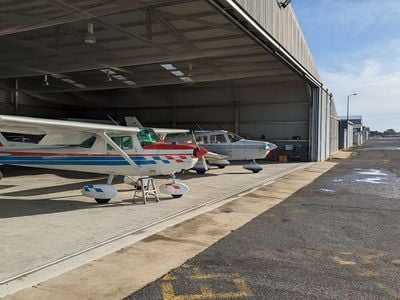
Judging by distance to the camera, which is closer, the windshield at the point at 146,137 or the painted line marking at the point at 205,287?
the painted line marking at the point at 205,287

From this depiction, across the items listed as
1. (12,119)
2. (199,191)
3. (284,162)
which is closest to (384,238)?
(199,191)

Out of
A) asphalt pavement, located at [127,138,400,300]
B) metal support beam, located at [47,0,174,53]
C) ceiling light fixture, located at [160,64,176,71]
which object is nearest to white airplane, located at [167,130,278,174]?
ceiling light fixture, located at [160,64,176,71]

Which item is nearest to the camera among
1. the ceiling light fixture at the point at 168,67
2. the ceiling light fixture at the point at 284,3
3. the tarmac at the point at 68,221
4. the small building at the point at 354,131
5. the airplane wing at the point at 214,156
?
the tarmac at the point at 68,221

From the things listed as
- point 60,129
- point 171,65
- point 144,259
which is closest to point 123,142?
point 60,129

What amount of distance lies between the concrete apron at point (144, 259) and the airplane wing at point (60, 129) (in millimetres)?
3574

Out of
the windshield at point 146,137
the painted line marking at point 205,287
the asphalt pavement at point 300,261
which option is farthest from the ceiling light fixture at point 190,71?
the painted line marking at point 205,287

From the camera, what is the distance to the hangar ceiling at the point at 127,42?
40.3 ft

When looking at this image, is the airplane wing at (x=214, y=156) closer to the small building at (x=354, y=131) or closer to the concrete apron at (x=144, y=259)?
the concrete apron at (x=144, y=259)

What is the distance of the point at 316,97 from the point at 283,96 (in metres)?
2.39

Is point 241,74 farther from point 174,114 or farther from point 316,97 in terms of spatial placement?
point 174,114

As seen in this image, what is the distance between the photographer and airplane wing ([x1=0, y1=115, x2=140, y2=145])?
960cm

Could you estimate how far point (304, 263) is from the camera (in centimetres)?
564

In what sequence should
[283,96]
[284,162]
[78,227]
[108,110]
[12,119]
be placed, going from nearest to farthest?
[78,227] < [12,119] < [284,162] < [283,96] < [108,110]

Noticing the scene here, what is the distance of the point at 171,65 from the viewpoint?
2197cm
